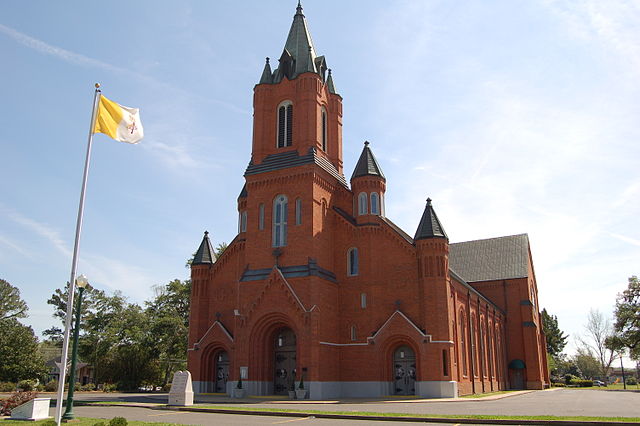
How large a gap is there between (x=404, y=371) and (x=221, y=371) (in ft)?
46.4

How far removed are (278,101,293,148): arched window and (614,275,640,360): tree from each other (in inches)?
1990

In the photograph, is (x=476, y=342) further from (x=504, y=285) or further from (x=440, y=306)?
(x=504, y=285)

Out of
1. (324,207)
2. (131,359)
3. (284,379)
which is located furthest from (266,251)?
(131,359)

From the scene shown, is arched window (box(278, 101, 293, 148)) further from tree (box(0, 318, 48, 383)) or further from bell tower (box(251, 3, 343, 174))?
tree (box(0, 318, 48, 383))

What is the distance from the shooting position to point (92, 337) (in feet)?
192

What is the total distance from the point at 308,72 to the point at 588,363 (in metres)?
112

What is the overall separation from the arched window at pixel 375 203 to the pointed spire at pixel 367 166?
1631 millimetres

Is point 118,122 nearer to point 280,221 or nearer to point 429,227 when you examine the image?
point 280,221

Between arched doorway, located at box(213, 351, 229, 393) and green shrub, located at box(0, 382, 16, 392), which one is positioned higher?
arched doorway, located at box(213, 351, 229, 393)

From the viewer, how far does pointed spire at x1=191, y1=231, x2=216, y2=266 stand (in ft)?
147

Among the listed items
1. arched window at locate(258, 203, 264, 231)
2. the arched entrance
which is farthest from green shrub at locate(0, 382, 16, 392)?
the arched entrance

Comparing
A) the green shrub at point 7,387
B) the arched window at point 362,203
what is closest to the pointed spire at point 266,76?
the arched window at point 362,203

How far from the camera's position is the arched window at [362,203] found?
4125cm

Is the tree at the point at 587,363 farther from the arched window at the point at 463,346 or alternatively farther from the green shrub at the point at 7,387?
the green shrub at the point at 7,387
